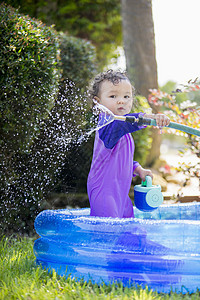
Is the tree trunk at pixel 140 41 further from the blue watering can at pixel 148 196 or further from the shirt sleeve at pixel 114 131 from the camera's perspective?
the shirt sleeve at pixel 114 131

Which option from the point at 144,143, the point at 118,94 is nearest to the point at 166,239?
the point at 118,94

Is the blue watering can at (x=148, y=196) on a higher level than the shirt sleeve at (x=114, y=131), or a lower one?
lower

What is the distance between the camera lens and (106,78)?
96.1 inches

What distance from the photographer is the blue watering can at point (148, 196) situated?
8.05 feet

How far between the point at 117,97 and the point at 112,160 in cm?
38

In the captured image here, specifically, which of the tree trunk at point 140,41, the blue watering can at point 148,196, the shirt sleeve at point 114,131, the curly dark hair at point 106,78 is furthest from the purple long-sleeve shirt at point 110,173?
the tree trunk at point 140,41

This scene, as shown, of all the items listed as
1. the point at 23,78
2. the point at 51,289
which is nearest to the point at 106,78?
the point at 23,78

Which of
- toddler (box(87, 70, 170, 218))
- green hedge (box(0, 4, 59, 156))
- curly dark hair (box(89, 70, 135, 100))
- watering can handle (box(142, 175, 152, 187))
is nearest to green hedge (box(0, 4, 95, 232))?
green hedge (box(0, 4, 59, 156))

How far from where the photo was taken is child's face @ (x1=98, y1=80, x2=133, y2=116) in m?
2.36

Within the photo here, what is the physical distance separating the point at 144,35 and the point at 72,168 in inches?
98.1

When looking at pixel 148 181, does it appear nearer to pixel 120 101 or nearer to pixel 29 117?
pixel 120 101

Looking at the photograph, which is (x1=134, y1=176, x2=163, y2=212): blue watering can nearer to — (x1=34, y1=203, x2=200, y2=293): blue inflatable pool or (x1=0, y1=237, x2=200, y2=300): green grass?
(x1=34, y1=203, x2=200, y2=293): blue inflatable pool

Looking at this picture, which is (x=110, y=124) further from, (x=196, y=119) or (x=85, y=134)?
(x=85, y=134)

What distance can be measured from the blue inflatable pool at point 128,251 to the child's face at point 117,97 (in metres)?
0.69
